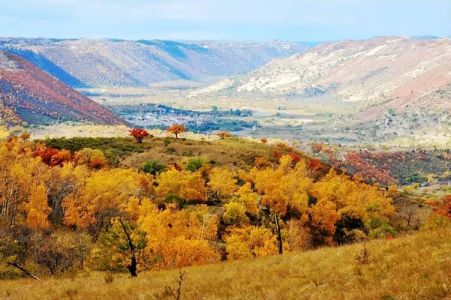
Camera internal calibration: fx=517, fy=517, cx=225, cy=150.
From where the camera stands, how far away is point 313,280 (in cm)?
2050

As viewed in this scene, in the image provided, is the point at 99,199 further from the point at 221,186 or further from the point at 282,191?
the point at 282,191

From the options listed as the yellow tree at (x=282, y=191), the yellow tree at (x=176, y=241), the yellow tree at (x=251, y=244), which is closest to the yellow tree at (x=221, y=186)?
the yellow tree at (x=282, y=191)

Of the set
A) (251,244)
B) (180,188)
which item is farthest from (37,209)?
(251,244)

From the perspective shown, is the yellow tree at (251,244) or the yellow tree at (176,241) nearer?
the yellow tree at (176,241)

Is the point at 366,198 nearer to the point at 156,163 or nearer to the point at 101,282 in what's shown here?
the point at 156,163

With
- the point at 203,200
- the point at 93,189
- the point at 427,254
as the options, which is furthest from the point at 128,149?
the point at 427,254

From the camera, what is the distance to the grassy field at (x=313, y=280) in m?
17.3

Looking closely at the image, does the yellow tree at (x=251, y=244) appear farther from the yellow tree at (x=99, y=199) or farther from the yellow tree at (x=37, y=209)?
the yellow tree at (x=37, y=209)

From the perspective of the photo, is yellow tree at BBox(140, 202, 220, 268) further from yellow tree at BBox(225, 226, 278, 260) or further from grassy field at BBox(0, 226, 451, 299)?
grassy field at BBox(0, 226, 451, 299)

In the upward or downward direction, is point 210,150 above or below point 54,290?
below

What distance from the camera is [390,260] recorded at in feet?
67.5

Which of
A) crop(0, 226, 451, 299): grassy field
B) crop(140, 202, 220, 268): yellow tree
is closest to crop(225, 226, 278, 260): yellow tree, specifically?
crop(140, 202, 220, 268): yellow tree

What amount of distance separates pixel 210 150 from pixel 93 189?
80.9m

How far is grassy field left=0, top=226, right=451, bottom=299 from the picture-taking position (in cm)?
1727
